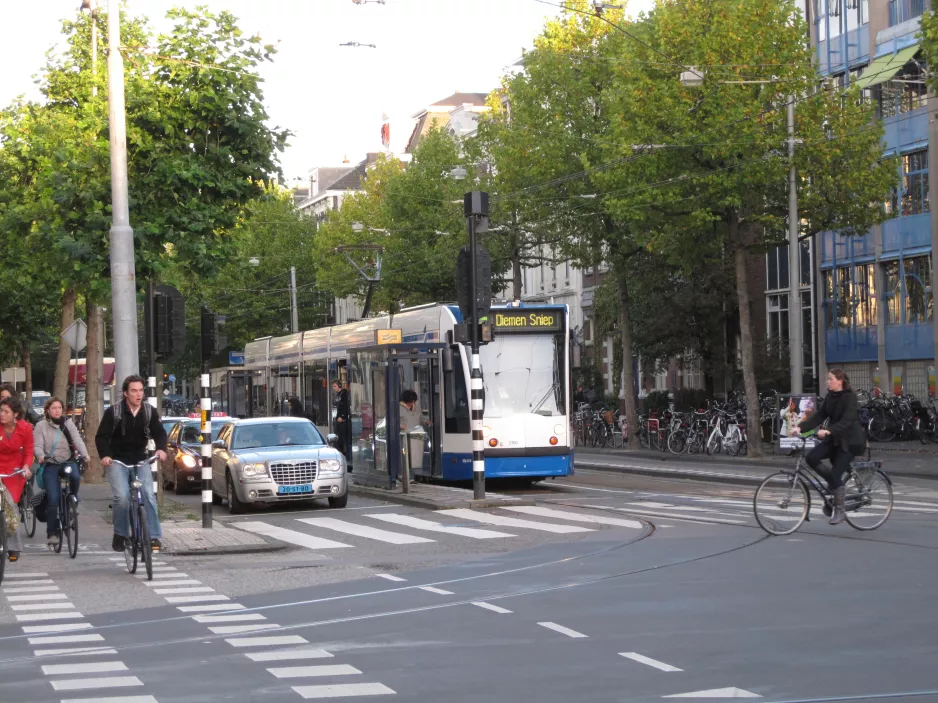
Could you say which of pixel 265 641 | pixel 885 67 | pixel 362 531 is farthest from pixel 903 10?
pixel 265 641

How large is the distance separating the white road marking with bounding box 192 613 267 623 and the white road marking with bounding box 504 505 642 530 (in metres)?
7.23

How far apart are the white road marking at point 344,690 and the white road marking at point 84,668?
4.56ft

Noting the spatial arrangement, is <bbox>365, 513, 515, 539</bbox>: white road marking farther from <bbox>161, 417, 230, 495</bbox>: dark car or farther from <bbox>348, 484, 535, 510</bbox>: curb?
<bbox>161, 417, 230, 495</bbox>: dark car

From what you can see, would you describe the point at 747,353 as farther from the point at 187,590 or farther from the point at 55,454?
the point at 187,590

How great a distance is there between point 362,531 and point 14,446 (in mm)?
4996

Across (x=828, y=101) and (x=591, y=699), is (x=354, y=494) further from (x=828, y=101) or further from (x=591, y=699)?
(x=591, y=699)

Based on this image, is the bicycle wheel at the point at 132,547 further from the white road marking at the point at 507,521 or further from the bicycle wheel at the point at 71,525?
the white road marking at the point at 507,521

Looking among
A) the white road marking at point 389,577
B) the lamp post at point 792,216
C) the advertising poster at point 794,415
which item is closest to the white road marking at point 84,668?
the white road marking at point 389,577

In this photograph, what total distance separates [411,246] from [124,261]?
43495mm

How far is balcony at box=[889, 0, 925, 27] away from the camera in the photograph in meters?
44.2

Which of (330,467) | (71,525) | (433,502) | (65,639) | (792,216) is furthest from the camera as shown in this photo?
(792,216)

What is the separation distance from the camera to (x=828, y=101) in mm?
36031

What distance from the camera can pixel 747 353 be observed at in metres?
36.4

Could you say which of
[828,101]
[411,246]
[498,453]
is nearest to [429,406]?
[498,453]
